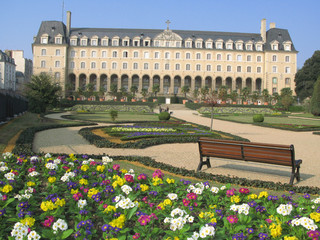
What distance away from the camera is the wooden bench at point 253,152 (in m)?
5.59

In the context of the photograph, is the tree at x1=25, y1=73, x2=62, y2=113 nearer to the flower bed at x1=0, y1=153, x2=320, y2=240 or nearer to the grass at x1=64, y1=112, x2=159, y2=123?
the grass at x1=64, y1=112, x2=159, y2=123

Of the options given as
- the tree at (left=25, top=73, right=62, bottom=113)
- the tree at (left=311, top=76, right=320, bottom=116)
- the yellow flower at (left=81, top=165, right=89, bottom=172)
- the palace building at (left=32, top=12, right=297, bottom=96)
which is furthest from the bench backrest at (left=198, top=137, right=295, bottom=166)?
the palace building at (left=32, top=12, right=297, bottom=96)

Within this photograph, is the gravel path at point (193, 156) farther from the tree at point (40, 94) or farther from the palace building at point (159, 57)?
the palace building at point (159, 57)

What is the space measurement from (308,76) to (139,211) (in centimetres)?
5601

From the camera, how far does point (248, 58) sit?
59.1 m

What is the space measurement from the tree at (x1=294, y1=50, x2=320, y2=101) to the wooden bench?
5050 cm

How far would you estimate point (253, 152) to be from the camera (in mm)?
6027

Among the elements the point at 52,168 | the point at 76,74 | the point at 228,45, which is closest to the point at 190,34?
the point at 228,45

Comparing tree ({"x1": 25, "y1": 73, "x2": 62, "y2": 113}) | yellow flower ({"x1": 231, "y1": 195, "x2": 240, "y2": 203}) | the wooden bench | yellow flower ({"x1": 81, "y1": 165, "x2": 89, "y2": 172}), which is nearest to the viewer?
yellow flower ({"x1": 231, "y1": 195, "x2": 240, "y2": 203})

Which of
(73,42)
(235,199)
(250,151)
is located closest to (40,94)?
(250,151)

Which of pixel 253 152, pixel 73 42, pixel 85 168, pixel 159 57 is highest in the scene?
pixel 73 42

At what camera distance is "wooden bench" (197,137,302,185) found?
220 inches

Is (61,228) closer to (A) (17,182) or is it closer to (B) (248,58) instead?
(A) (17,182)

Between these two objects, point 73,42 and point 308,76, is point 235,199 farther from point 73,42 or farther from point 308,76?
point 73,42
